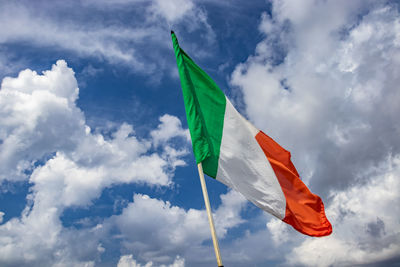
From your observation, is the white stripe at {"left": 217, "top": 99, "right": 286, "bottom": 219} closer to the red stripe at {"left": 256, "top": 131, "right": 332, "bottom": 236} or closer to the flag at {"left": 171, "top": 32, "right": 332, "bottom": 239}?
the flag at {"left": 171, "top": 32, "right": 332, "bottom": 239}

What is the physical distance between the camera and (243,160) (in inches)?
909

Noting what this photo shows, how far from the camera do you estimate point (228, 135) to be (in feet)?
76.1

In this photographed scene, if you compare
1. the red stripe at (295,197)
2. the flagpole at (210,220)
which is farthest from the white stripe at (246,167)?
the flagpole at (210,220)

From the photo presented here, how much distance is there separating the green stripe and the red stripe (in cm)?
346

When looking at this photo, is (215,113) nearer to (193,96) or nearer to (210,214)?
(193,96)

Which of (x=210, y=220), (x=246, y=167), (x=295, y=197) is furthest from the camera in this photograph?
(x=295, y=197)

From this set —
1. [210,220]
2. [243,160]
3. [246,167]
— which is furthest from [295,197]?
[210,220]

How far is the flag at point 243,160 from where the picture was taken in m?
22.0

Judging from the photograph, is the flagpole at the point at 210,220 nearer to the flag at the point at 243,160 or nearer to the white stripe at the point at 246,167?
the flag at the point at 243,160

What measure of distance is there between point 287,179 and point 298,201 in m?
1.63

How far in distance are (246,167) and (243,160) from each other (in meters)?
0.50

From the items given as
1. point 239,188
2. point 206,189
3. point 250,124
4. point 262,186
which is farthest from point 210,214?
point 250,124

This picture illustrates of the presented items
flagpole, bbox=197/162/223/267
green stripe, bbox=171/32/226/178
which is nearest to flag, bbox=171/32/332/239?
green stripe, bbox=171/32/226/178

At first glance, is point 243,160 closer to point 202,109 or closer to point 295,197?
point 202,109
